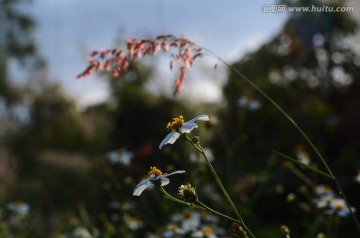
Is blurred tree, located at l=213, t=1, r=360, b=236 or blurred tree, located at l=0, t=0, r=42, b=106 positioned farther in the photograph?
blurred tree, located at l=0, t=0, r=42, b=106

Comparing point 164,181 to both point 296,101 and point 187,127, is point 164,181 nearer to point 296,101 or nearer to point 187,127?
point 187,127

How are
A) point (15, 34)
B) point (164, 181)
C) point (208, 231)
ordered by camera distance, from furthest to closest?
point (15, 34), point (208, 231), point (164, 181)

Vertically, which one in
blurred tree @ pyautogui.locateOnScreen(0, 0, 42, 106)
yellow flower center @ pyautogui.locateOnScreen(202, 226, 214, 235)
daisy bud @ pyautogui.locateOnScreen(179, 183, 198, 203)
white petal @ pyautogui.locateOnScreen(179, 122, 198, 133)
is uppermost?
blurred tree @ pyautogui.locateOnScreen(0, 0, 42, 106)

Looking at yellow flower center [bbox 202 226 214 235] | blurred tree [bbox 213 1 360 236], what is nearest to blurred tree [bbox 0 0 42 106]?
blurred tree [bbox 213 1 360 236]

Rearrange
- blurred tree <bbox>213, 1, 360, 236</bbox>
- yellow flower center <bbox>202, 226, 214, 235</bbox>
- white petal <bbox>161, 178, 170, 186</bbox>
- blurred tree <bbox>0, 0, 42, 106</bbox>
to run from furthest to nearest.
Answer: blurred tree <bbox>0, 0, 42, 106</bbox> < blurred tree <bbox>213, 1, 360, 236</bbox> < yellow flower center <bbox>202, 226, 214, 235</bbox> < white petal <bbox>161, 178, 170, 186</bbox>

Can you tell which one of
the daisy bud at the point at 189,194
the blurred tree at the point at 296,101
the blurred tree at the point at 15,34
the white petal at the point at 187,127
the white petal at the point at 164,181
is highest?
the blurred tree at the point at 15,34

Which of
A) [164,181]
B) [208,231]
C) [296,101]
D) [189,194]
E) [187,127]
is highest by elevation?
[296,101]

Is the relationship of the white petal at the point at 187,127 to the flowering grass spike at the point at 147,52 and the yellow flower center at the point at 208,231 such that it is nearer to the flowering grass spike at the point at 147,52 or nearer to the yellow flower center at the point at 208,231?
the flowering grass spike at the point at 147,52

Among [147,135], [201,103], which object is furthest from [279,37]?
[147,135]

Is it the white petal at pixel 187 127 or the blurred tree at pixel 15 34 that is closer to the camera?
the white petal at pixel 187 127

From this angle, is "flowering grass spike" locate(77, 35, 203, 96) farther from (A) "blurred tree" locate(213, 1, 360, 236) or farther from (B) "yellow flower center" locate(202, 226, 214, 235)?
(A) "blurred tree" locate(213, 1, 360, 236)

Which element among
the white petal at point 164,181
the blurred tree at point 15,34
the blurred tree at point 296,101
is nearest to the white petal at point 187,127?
the white petal at point 164,181

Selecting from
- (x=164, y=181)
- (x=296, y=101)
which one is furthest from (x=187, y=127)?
(x=296, y=101)

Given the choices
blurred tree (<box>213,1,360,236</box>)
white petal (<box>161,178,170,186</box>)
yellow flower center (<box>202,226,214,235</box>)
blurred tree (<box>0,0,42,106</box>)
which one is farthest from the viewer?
blurred tree (<box>0,0,42,106</box>)
